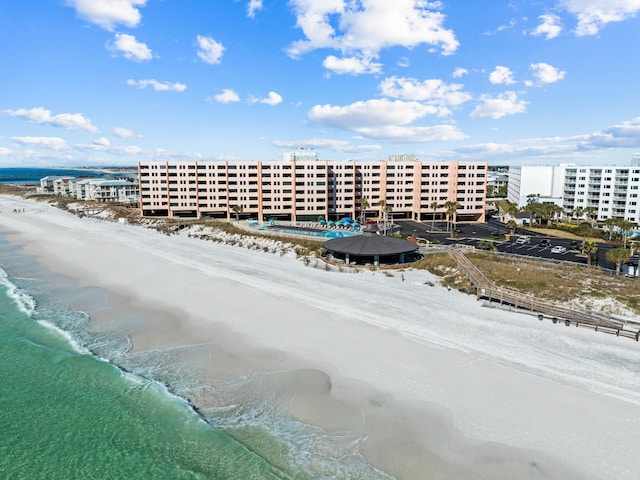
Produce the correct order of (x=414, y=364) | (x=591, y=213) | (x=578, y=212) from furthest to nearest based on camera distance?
(x=578, y=212) < (x=591, y=213) < (x=414, y=364)

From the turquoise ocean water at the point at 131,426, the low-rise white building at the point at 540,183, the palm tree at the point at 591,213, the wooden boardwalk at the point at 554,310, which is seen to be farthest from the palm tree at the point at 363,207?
the turquoise ocean water at the point at 131,426

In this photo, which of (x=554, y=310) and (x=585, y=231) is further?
(x=585, y=231)

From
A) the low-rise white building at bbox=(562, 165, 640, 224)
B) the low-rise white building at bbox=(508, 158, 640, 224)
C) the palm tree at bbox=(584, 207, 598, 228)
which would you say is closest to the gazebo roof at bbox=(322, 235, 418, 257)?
the palm tree at bbox=(584, 207, 598, 228)

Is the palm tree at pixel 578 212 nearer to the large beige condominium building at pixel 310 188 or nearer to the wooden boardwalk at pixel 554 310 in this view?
the large beige condominium building at pixel 310 188

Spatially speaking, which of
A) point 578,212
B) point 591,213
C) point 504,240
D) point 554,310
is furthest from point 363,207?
point 554,310

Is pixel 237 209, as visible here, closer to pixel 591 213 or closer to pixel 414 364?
pixel 414 364

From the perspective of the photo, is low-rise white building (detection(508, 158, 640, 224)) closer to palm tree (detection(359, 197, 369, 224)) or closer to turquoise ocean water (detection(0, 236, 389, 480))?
palm tree (detection(359, 197, 369, 224))

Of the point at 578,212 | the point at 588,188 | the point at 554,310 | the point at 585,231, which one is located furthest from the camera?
the point at 588,188
